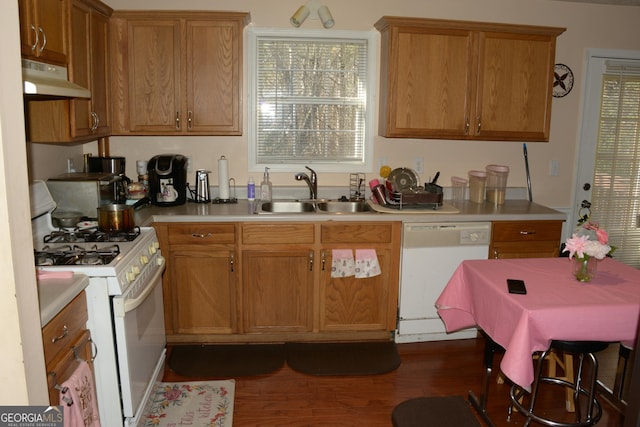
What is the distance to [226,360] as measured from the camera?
3270 mm

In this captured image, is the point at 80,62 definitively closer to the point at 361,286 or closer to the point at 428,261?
the point at 361,286

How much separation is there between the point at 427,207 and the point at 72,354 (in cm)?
236

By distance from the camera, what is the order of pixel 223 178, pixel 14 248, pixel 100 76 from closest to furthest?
pixel 14 248, pixel 100 76, pixel 223 178

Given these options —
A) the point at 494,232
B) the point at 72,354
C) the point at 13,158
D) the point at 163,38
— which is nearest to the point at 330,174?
the point at 494,232

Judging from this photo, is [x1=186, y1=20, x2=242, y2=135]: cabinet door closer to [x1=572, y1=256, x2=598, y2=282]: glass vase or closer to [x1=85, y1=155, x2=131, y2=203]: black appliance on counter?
[x1=85, y1=155, x2=131, y2=203]: black appliance on counter

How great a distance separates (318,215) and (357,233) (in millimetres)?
277

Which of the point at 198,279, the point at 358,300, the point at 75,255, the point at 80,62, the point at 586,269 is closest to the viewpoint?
the point at 75,255

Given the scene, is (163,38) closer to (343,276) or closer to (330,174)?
(330,174)

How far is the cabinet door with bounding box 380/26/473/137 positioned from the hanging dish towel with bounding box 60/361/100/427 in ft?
7.82

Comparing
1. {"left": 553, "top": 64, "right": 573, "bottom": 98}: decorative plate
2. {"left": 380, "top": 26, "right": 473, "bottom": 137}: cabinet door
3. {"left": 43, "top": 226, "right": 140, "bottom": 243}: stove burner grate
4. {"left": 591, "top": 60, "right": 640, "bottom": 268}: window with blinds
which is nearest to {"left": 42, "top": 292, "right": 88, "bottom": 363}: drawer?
{"left": 43, "top": 226, "right": 140, "bottom": 243}: stove burner grate

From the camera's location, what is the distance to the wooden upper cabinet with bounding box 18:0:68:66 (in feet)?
7.49

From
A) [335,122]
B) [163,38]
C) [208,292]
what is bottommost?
[208,292]

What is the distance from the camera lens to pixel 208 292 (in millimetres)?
3379

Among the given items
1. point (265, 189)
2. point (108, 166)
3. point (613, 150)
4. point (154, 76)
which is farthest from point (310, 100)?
point (613, 150)
